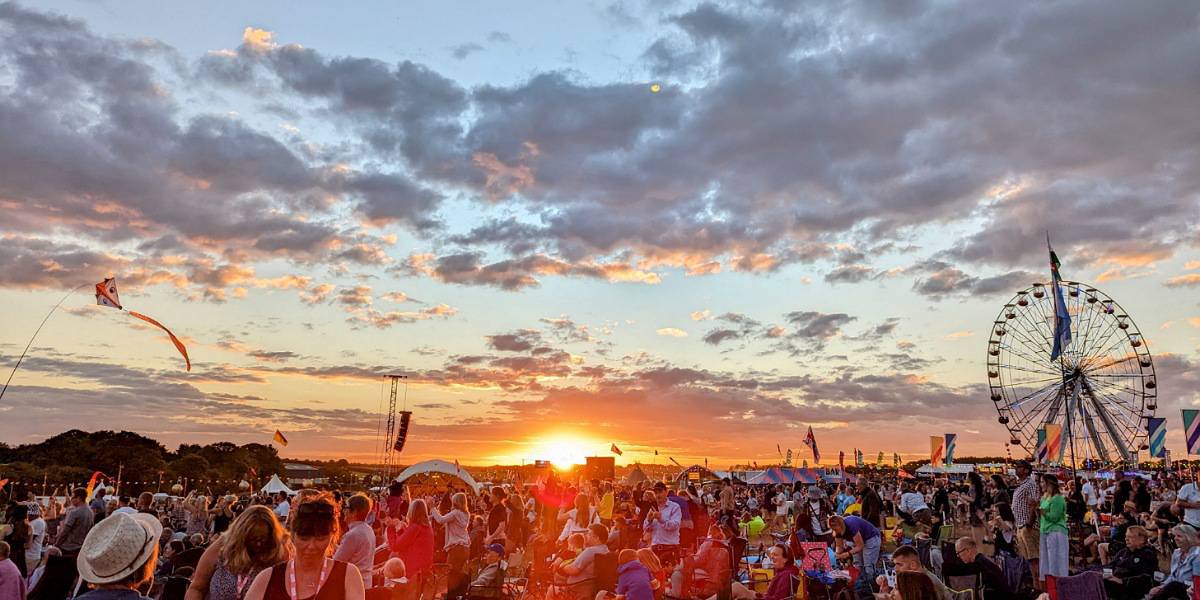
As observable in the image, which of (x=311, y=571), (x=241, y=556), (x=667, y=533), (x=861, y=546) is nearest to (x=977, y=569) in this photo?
(x=861, y=546)

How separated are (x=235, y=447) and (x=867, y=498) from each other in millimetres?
108526

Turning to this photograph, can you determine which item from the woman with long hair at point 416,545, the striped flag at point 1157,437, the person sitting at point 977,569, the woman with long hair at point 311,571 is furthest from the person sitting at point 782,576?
the striped flag at point 1157,437

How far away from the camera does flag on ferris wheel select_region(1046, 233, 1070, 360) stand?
35625mm

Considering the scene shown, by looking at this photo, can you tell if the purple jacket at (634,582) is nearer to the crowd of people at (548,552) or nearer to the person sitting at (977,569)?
the crowd of people at (548,552)

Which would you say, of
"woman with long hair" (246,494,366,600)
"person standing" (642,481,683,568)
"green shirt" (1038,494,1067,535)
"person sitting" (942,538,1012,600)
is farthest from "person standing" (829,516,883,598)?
"woman with long hair" (246,494,366,600)

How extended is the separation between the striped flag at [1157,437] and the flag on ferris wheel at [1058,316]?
22.7ft

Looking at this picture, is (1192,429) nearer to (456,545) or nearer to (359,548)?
(456,545)

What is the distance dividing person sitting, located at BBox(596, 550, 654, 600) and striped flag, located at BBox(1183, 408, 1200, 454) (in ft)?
69.5

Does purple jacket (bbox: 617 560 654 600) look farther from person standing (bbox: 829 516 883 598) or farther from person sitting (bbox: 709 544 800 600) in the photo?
person standing (bbox: 829 516 883 598)

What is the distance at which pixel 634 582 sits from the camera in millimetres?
7871

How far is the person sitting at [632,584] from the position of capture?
7789mm

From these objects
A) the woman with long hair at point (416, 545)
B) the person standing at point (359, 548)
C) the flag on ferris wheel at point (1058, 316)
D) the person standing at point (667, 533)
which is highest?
the flag on ferris wheel at point (1058, 316)

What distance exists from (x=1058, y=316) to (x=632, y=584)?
36364 millimetres

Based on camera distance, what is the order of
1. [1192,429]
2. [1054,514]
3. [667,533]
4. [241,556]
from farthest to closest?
[1192,429], [667,533], [1054,514], [241,556]
